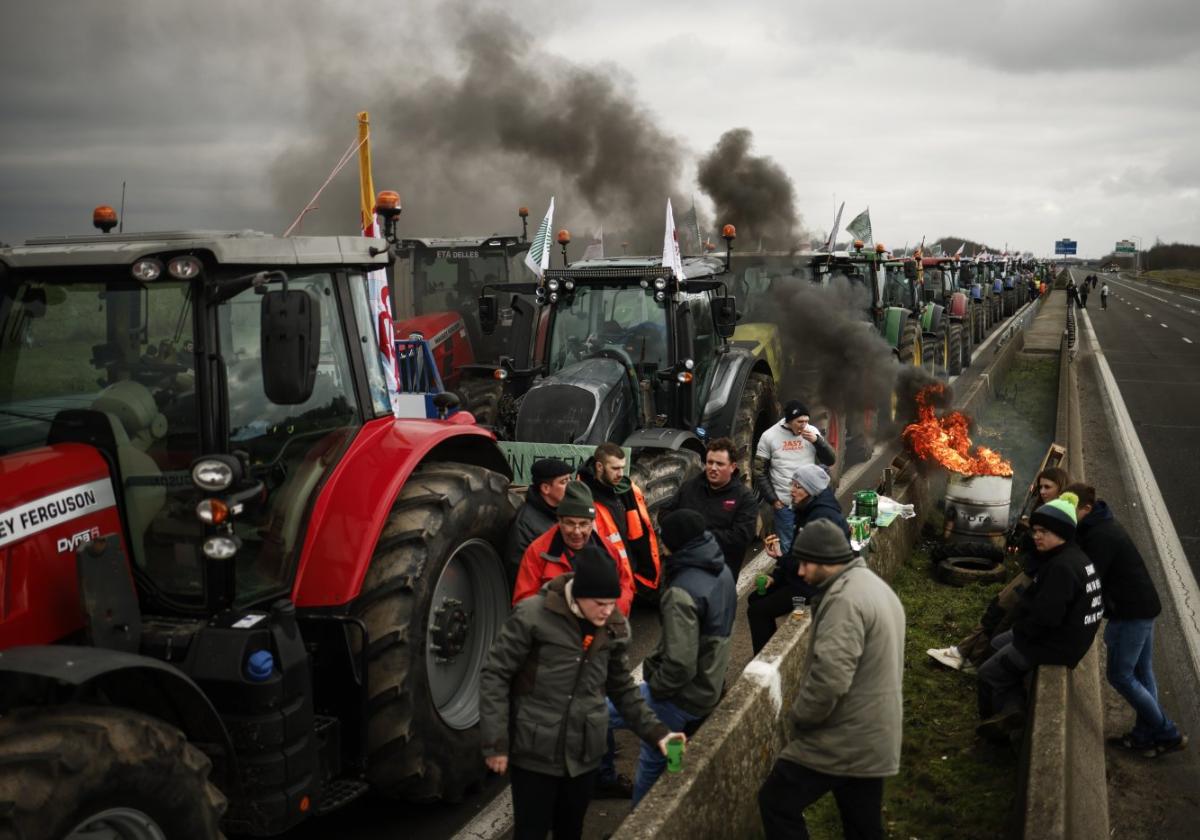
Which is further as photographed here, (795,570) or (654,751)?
(795,570)

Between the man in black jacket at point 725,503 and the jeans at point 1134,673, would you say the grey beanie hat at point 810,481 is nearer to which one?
the man in black jacket at point 725,503

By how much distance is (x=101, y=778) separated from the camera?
125 inches

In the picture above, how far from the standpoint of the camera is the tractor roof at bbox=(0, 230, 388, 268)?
13.5 feet

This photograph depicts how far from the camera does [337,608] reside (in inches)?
180

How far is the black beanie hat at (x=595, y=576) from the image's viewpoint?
3.93 metres

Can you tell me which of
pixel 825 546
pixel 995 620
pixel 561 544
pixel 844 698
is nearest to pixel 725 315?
pixel 995 620

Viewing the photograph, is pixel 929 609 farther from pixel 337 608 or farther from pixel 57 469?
pixel 57 469

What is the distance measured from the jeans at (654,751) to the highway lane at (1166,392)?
689 centimetres

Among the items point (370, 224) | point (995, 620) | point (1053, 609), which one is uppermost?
point (370, 224)

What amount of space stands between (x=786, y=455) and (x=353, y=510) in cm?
456

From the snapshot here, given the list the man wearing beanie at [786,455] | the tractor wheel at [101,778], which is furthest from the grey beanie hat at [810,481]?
the tractor wheel at [101,778]

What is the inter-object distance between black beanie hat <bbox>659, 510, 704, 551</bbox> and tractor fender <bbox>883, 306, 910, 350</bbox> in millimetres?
13025

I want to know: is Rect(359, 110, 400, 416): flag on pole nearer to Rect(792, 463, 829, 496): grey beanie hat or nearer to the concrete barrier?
Rect(792, 463, 829, 496): grey beanie hat

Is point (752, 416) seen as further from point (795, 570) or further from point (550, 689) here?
point (550, 689)
